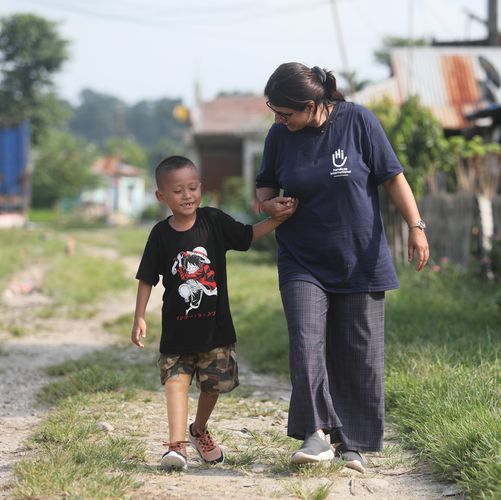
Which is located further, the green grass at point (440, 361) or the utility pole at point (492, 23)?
the utility pole at point (492, 23)

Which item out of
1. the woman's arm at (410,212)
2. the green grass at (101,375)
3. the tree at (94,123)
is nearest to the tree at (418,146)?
the green grass at (101,375)

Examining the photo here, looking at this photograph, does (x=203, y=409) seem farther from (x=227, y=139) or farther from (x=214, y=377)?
(x=227, y=139)

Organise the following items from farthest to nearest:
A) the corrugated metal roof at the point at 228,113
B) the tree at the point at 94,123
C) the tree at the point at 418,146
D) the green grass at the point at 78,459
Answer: the tree at the point at 94,123
the corrugated metal roof at the point at 228,113
the tree at the point at 418,146
the green grass at the point at 78,459

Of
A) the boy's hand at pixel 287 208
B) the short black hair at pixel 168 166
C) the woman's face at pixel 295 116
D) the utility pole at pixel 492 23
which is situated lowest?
the boy's hand at pixel 287 208

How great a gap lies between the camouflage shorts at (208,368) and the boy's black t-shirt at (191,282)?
0.20ft

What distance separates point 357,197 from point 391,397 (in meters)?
1.68

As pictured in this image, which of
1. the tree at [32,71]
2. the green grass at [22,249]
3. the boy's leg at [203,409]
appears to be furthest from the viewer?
the tree at [32,71]

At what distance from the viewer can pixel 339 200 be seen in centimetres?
399

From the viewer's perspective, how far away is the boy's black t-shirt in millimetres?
4086

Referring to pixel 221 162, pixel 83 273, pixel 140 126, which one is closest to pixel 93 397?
pixel 83 273

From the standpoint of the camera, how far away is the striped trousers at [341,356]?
3955 mm

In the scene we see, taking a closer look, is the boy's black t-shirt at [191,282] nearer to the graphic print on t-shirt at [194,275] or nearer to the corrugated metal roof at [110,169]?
the graphic print on t-shirt at [194,275]

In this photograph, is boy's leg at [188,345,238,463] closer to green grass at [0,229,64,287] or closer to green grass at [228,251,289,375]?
green grass at [228,251,289,375]

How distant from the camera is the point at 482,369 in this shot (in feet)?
17.4
